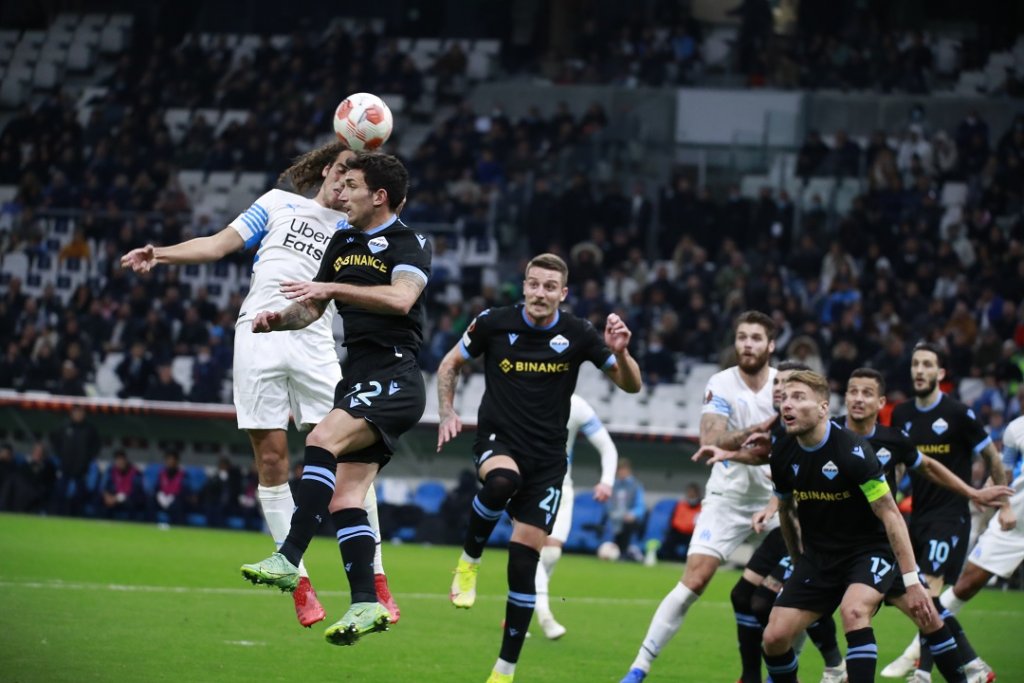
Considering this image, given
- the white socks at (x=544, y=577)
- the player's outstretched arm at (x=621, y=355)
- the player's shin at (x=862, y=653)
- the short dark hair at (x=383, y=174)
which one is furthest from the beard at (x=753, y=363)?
the short dark hair at (x=383, y=174)

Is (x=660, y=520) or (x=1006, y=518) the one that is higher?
(x=1006, y=518)

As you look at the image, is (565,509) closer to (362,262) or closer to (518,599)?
(518,599)

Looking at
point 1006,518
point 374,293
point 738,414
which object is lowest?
point 1006,518

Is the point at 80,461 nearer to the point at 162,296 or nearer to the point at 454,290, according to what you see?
the point at 162,296

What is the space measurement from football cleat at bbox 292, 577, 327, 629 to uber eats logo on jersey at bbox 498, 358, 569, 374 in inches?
A: 74.4

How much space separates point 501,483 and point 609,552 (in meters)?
13.2

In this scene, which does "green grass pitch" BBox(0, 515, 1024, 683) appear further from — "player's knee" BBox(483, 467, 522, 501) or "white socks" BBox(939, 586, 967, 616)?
"player's knee" BBox(483, 467, 522, 501)

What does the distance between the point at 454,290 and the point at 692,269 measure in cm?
439

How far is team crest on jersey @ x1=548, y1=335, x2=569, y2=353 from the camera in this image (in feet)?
30.9

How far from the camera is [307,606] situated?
8492 mm

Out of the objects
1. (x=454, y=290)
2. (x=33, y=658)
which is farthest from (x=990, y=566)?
(x=454, y=290)

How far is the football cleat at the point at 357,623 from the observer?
7371mm

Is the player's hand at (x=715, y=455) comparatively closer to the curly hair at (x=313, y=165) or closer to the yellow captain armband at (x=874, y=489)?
the yellow captain armband at (x=874, y=489)

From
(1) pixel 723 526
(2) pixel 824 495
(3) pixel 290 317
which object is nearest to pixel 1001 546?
(1) pixel 723 526
